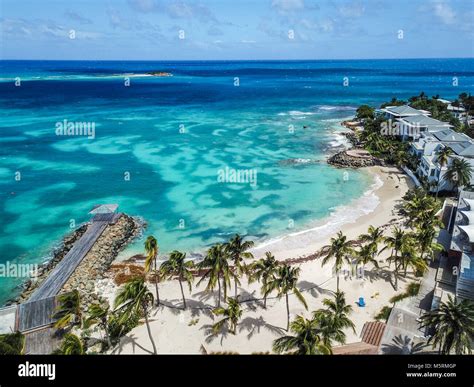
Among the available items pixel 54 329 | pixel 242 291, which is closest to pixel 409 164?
pixel 242 291

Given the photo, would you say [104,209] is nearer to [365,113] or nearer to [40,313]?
[40,313]

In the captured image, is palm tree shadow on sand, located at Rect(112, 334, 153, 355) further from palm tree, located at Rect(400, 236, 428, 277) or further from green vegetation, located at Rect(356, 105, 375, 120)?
green vegetation, located at Rect(356, 105, 375, 120)

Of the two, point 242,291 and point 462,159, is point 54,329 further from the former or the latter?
point 462,159

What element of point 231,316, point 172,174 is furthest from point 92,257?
point 172,174

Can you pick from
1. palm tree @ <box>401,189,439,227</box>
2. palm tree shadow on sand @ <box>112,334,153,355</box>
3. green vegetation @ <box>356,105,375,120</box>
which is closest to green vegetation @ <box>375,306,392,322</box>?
palm tree @ <box>401,189,439,227</box>

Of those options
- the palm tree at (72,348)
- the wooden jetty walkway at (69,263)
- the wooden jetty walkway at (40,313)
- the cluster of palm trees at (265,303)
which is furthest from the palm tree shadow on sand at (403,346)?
the wooden jetty walkway at (69,263)
